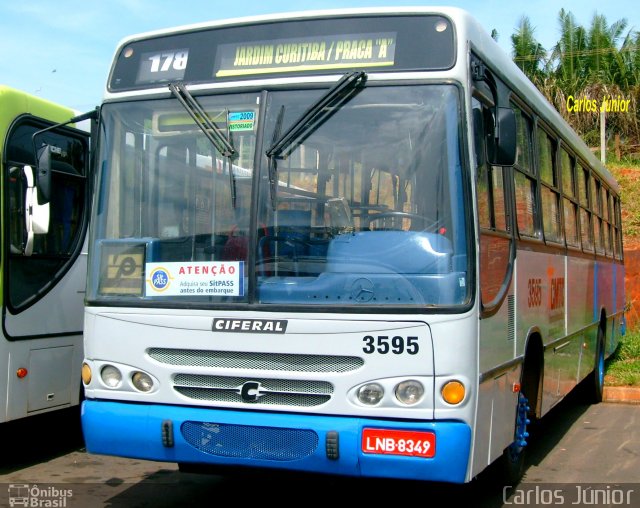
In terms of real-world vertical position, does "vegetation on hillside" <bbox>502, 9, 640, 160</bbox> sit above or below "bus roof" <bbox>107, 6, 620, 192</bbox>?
above

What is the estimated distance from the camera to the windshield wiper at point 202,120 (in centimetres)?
534

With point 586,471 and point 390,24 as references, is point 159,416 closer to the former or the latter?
point 390,24

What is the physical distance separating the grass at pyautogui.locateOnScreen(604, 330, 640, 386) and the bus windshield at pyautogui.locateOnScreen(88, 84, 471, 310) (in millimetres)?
7866

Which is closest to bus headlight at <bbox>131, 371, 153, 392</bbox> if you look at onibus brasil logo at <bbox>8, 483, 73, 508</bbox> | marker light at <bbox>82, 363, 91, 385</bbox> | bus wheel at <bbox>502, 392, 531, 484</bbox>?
marker light at <bbox>82, 363, 91, 385</bbox>

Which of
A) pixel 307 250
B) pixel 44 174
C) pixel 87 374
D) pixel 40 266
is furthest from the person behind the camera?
pixel 40 266

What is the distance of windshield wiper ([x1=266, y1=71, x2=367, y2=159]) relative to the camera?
5.18m

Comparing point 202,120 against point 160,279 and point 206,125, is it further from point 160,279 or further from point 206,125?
point 160,279

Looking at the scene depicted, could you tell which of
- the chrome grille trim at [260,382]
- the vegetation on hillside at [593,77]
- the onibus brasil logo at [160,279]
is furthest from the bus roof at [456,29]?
the vegetation on hillside at [593,77]

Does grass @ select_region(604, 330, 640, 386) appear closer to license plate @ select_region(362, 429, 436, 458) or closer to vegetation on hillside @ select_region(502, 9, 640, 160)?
license plate @ select_region(362, 429, 436, 458)

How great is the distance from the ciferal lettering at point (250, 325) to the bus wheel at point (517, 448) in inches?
83.2

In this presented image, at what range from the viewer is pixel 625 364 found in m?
13.2

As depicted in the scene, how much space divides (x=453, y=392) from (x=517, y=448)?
78.2 inches

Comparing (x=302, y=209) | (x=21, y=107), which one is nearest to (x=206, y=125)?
(x=302, y=209)

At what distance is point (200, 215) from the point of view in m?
5.42
